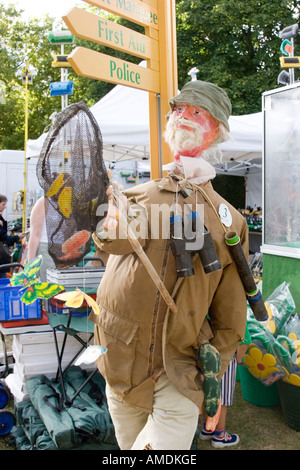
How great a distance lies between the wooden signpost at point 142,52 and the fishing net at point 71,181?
0.54 metres

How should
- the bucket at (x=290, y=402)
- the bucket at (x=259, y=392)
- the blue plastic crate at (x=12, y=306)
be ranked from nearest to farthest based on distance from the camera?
1. the blue plastic crate at (x=12, y=306)
2. the bucket at (x=290, y=402)
3. the bucket at (x=259, y=392)

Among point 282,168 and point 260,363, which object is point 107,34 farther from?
point 282,168

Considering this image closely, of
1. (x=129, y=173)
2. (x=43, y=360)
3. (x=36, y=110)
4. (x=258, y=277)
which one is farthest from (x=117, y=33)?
(x=36, y=110)

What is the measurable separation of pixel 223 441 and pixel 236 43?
14.1 m

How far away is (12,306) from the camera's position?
10.3ft

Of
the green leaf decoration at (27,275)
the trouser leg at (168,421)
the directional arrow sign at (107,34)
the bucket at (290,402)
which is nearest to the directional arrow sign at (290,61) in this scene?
the directional arrow sign at (107,34)

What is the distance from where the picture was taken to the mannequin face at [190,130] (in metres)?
1.78

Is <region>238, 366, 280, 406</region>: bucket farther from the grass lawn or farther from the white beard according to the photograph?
the white beard

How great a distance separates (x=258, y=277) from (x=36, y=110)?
13674 mm

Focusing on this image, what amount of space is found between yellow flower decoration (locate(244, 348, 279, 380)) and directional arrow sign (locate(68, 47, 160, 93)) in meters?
1.86

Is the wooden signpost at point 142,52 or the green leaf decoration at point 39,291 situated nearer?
the green leaf decoration at point 39,291

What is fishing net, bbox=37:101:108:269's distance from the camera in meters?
1.38

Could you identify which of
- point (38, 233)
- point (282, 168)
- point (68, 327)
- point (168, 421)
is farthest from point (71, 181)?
point (282, 168)

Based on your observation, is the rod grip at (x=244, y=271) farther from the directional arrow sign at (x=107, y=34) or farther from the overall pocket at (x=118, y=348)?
the directional arrow sign at (x=107, y=34)
